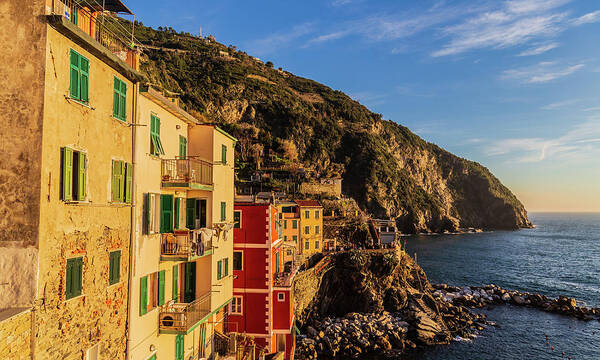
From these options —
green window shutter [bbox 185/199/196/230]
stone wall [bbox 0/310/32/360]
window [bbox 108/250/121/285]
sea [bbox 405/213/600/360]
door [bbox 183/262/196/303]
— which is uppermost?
green window shutter [bbox 185/199/196/230]

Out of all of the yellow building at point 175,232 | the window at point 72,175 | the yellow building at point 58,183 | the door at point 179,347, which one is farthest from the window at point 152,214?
the door at point 179,347

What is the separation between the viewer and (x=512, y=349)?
43219 millimetres

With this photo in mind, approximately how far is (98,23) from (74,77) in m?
2.59

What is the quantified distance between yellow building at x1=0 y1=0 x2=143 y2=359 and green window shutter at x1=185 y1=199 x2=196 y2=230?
555 centimetres

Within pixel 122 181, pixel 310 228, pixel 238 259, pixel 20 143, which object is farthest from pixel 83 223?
pixel 310 228

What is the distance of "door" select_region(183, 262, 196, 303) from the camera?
55.0 feet

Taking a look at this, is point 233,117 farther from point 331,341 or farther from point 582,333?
point 582,333

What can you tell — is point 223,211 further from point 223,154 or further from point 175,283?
point 175,283

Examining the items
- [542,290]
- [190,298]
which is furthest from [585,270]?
[190,298]

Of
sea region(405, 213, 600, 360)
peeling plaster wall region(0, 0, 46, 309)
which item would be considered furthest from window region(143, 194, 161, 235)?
sea region(405, 213, 600, 360)

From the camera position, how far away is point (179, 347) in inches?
619

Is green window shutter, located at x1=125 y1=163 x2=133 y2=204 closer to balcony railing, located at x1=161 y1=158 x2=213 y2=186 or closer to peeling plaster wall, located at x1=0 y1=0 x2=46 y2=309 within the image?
balcony railing, located at x1=161 y1=158 x2=213 y2=186

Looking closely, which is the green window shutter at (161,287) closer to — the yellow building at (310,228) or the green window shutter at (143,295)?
the green window shutter at (143,295)

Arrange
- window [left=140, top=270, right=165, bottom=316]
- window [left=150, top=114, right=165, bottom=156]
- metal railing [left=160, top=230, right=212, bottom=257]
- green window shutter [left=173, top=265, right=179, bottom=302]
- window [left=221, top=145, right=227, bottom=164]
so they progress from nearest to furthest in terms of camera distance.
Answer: window [left=140, top=270, right=165, bottom=316] < window [left=150, top=114, right=165, bottom=156] < metal railing [left=160, top=230, right=212, bottom=257] < green window shutter [left=173, top=265, right=179, bottom=302] < window [left=221, top=145, right=227, bottom=164]
